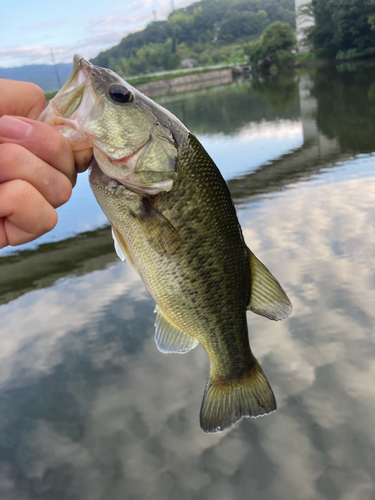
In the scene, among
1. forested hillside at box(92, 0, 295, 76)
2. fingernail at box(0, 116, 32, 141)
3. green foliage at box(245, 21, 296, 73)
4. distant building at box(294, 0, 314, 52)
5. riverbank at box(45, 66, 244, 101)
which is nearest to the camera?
fingernail at box(0, 116, 32, 141)

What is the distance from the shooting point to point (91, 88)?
153 centimetres

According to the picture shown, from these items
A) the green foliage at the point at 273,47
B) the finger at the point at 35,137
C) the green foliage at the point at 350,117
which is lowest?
the green foliage at the point at 350,117

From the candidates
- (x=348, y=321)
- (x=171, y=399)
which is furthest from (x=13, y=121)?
(x=348, y=321)

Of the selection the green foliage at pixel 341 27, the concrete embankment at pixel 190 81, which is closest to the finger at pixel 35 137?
the green foliage at pixel 341 27

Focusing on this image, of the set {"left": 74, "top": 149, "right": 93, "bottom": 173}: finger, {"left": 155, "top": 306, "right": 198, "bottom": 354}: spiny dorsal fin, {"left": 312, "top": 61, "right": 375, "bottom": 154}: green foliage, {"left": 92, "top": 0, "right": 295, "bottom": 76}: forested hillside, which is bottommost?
{"left": 312, "top": 61, "right": 375, "bottom": 154}: green foliage

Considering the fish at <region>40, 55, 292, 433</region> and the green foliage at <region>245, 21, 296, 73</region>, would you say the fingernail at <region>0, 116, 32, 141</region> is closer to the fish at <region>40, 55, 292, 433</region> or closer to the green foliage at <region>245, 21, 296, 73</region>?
the fish at <region>40, 55, 292, 433</region>

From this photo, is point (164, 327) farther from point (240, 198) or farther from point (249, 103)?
A: point (249, 103)

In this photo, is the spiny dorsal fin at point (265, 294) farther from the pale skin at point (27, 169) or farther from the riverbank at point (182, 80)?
the riverbank at point (182, 80)

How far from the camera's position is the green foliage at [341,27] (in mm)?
47469

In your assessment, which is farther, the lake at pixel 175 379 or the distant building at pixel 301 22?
the distant building at pixel 301 22

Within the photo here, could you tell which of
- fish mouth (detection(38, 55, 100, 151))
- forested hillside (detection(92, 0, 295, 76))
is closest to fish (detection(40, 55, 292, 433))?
fish mouth (detection(38, 55, 100, 151))

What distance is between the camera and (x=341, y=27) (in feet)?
161

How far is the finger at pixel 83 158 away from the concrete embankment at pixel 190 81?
177ft

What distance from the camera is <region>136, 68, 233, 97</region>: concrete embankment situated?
176ft
